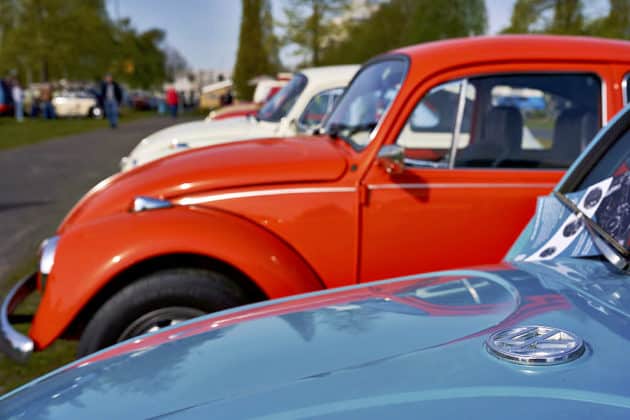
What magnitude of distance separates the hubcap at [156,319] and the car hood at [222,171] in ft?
2.00

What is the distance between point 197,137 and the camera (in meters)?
7.29

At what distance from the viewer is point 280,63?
4381 centimetres

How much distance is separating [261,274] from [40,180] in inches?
389

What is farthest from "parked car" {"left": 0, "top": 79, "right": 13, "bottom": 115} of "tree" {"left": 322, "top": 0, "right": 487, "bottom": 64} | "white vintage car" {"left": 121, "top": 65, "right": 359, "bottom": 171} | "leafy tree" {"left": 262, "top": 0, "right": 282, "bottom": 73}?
"white vintage car" {"left": 121, "top": 65, "right": 359, "bottom": 171}

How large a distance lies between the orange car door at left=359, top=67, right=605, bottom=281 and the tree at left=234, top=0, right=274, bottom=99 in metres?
35.6

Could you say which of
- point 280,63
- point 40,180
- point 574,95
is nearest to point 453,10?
point 280,63

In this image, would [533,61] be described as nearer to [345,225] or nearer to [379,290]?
[345,225]

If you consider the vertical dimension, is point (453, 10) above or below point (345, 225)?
above

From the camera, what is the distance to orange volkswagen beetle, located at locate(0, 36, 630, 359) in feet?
10.3

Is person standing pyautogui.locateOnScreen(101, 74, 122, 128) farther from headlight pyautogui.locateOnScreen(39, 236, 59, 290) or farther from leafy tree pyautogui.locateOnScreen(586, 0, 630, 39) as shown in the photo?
headlight pyautogui.locateOnScreen(39, 236, 59, 290)

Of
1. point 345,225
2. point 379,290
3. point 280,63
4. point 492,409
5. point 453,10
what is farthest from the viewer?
point 280,63

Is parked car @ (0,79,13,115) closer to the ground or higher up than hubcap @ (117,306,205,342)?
closer to the ground

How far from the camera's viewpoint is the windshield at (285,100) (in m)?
7.40

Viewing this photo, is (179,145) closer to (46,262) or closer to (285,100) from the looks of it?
(285,100)
